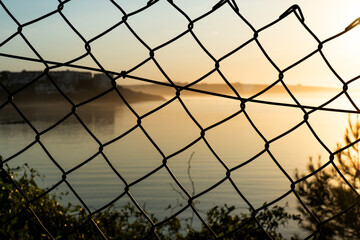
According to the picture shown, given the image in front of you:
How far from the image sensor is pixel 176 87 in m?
1.70

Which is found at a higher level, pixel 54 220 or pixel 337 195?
pixel 54 220

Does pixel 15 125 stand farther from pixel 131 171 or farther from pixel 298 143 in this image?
pixel 131 171

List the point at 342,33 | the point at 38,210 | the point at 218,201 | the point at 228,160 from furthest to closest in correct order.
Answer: the point at 228,160 → the point at 218,201 → the point at 38,210 → the point at 342,33

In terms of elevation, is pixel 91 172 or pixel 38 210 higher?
pixel 91 172

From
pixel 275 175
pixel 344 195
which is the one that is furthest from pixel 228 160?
pixel 344 195

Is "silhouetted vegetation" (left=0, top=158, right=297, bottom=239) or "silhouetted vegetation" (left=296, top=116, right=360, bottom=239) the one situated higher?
Result: "silhouetted vegetation" (left=0, top=158, right=297, bottom=239)

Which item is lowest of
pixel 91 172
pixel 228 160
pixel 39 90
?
pixel 228 160

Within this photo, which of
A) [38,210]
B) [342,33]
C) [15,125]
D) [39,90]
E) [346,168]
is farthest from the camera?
[39,90]

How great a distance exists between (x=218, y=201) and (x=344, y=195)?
10.6 metres

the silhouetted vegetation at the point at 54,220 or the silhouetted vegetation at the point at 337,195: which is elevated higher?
the silhouetted vegetation at the point at 54,220

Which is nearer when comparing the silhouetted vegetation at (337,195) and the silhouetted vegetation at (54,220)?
the silhouetted vegetation at (54,220)

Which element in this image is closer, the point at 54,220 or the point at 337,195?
the point at 54,220

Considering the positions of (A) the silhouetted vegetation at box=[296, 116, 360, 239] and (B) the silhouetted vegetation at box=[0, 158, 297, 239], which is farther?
(A) the silhouetted vegetation at box=[296, 116, 360, 239]

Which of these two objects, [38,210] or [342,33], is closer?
[342,33]
